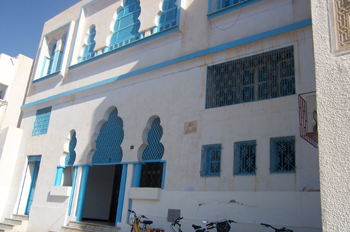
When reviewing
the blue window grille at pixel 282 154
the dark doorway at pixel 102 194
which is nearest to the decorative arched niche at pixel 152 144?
the blue window grille at pixel 282 154

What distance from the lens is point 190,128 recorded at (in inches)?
334

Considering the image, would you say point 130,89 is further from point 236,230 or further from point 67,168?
point 236,230

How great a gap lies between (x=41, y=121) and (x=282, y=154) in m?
9.59

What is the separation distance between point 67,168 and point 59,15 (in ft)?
23.0

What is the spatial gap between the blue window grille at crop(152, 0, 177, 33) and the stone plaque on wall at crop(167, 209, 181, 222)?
17.6 feet

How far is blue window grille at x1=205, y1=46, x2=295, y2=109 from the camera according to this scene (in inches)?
296

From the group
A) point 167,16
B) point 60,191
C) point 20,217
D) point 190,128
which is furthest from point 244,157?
point 20,217

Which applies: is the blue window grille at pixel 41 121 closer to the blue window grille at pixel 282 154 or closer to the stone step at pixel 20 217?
the stone step at pixel 20 217

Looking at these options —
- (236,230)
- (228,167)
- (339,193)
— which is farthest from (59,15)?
(339,193)

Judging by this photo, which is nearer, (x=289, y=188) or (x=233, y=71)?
(x=289, y=188)

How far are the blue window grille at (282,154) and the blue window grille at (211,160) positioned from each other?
50.5 inches

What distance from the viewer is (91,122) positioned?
1094cm

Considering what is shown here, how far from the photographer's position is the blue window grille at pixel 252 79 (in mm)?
7512

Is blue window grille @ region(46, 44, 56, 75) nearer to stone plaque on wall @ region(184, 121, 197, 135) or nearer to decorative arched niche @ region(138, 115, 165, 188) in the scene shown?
decorative arched niche @ region(138, 115, 165, 188)
